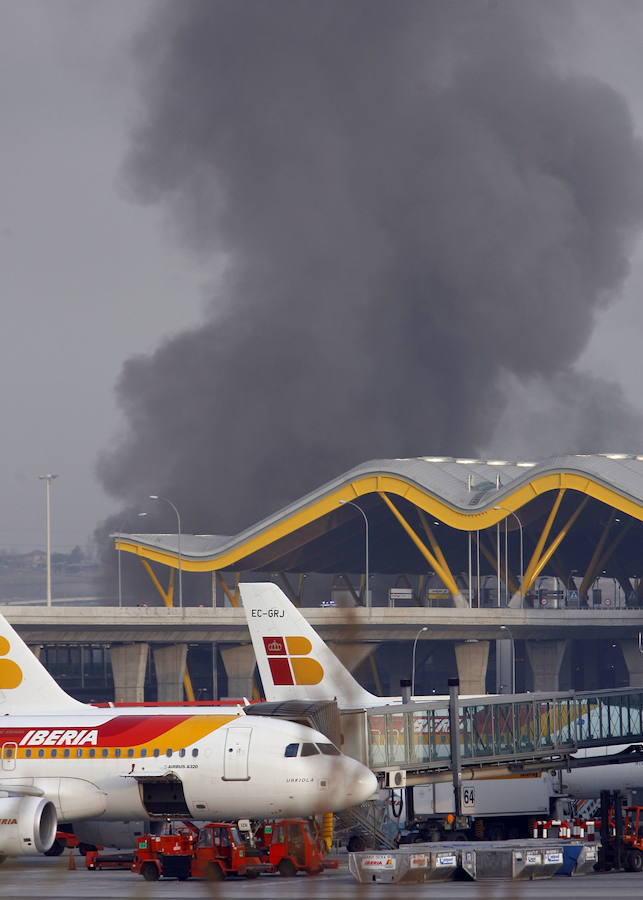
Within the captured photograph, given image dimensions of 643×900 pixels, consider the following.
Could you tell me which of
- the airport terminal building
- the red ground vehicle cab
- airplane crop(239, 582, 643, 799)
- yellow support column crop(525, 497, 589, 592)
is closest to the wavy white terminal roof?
the airport terminal building

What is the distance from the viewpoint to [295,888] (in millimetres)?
38781

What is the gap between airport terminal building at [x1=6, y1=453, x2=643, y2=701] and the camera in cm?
11625

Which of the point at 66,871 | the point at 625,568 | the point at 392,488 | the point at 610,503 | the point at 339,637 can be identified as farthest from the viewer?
the point at 625,568

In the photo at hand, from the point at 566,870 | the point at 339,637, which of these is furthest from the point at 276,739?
the point at 339,637

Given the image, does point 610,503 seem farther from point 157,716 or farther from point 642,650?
point 157,716

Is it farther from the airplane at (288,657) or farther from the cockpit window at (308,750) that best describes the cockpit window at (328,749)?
the airplane at (288,657)

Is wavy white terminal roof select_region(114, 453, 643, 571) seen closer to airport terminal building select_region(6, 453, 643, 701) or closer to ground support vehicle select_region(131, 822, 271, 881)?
airport terminal building select_region(6, 453, 643, 701)

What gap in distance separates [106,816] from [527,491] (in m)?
80.9

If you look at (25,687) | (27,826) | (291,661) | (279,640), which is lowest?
(27,826)

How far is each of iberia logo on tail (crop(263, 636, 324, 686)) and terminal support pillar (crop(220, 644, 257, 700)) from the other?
59.9 meters

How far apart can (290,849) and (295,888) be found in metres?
6.35

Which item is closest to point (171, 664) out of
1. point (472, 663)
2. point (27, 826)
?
point (472, 663)

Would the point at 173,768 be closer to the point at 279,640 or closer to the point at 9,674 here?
the point at 9,674

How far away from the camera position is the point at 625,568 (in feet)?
517
